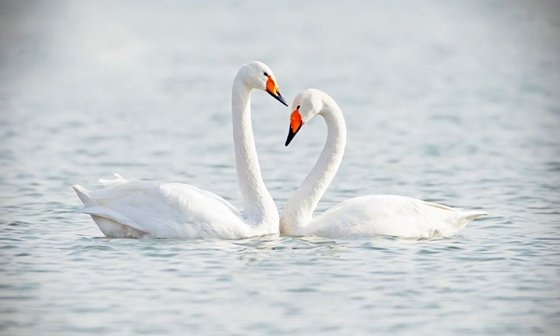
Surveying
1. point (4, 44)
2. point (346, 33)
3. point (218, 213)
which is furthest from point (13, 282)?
point (346, 33)

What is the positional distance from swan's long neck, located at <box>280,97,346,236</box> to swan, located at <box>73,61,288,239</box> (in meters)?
Result: 0.17

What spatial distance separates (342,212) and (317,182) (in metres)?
0.63

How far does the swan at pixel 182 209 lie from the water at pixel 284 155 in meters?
0.15

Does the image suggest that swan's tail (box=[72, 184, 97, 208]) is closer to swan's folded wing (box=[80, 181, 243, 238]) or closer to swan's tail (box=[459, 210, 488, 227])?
swan's folded wing (box=[80, 181, 243, 238])

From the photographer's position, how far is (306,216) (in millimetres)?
12312

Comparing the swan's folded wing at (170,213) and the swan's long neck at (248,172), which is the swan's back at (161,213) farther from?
the swan's long neck at (248,172)

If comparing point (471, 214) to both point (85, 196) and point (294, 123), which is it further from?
point (85, 196)

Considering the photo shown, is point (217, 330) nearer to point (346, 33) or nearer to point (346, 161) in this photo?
point (346, 161)

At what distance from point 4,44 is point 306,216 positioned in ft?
61.8

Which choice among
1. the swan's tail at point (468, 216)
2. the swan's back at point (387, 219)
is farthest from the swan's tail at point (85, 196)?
the swan's tail at point (468, 216)

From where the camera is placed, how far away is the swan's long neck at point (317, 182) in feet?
40.3

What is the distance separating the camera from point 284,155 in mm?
18125

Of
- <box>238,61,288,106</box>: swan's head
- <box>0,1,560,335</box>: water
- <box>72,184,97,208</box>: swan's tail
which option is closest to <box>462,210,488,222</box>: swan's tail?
<box>0,1,560,335</box>: water

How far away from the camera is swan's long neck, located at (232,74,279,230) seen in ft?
39.9
